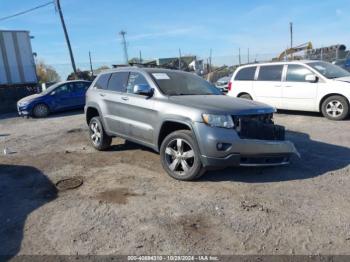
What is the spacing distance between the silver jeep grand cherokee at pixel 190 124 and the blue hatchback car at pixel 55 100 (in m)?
→ 9.01

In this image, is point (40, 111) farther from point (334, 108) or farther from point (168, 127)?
point (334, 108)

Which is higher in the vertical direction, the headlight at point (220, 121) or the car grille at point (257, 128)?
the headlight at point (220, 121)

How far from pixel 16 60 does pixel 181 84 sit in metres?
16.6

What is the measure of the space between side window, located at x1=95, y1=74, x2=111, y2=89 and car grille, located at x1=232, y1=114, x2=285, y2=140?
3456mm

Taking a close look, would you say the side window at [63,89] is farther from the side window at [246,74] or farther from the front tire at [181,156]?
the front tire at [181,156]

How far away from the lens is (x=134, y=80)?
650 centimetres

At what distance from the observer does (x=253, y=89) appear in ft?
37.6

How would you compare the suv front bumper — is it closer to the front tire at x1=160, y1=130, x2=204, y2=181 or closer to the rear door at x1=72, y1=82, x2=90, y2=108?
the front tire at x1=160, y1=130, x2=204, y2=181

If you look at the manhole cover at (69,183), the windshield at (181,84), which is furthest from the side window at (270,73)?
the manhole cover at (69,183)

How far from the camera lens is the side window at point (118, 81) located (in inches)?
268

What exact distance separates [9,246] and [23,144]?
19.5 feet

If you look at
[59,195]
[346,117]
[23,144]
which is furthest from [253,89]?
[59,195]

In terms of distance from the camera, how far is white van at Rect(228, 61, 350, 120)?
9609 millimetres

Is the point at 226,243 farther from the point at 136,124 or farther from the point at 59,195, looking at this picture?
the point at 136,124
